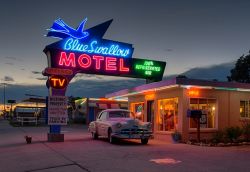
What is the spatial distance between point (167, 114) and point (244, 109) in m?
4.57

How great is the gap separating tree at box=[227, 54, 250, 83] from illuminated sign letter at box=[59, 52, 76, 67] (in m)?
32.3

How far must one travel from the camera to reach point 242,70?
170ft

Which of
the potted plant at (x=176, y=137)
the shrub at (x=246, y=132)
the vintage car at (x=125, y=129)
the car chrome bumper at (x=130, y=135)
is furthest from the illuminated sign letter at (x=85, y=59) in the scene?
the shrub at (x=246, y=132)

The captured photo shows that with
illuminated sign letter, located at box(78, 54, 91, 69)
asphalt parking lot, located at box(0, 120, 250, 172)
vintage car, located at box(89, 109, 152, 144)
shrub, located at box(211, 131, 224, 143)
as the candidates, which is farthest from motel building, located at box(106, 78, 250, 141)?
asphalt parking lot, located at box(0, 120, 250, 172)

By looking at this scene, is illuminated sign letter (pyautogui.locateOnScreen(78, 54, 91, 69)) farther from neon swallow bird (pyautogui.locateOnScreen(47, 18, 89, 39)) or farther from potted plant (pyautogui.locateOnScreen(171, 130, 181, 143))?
potted plant (pyautogui.locateOnScreen(171, 130, 181, 143))

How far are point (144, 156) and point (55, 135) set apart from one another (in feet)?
26.8

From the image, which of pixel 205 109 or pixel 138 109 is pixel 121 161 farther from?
pixel 138 109

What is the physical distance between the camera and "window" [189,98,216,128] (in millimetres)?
21719

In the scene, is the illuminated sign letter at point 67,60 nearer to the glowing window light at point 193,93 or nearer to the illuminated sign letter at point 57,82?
the illuminated sign letter at point 57,82

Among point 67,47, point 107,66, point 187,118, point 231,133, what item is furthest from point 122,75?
point 231,133

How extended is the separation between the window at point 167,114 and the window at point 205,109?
0.99 m

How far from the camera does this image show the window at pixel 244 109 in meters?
23.3

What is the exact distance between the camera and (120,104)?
51531 millimetres

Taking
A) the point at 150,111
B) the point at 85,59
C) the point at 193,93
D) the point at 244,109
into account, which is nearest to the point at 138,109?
the point at 150,111
